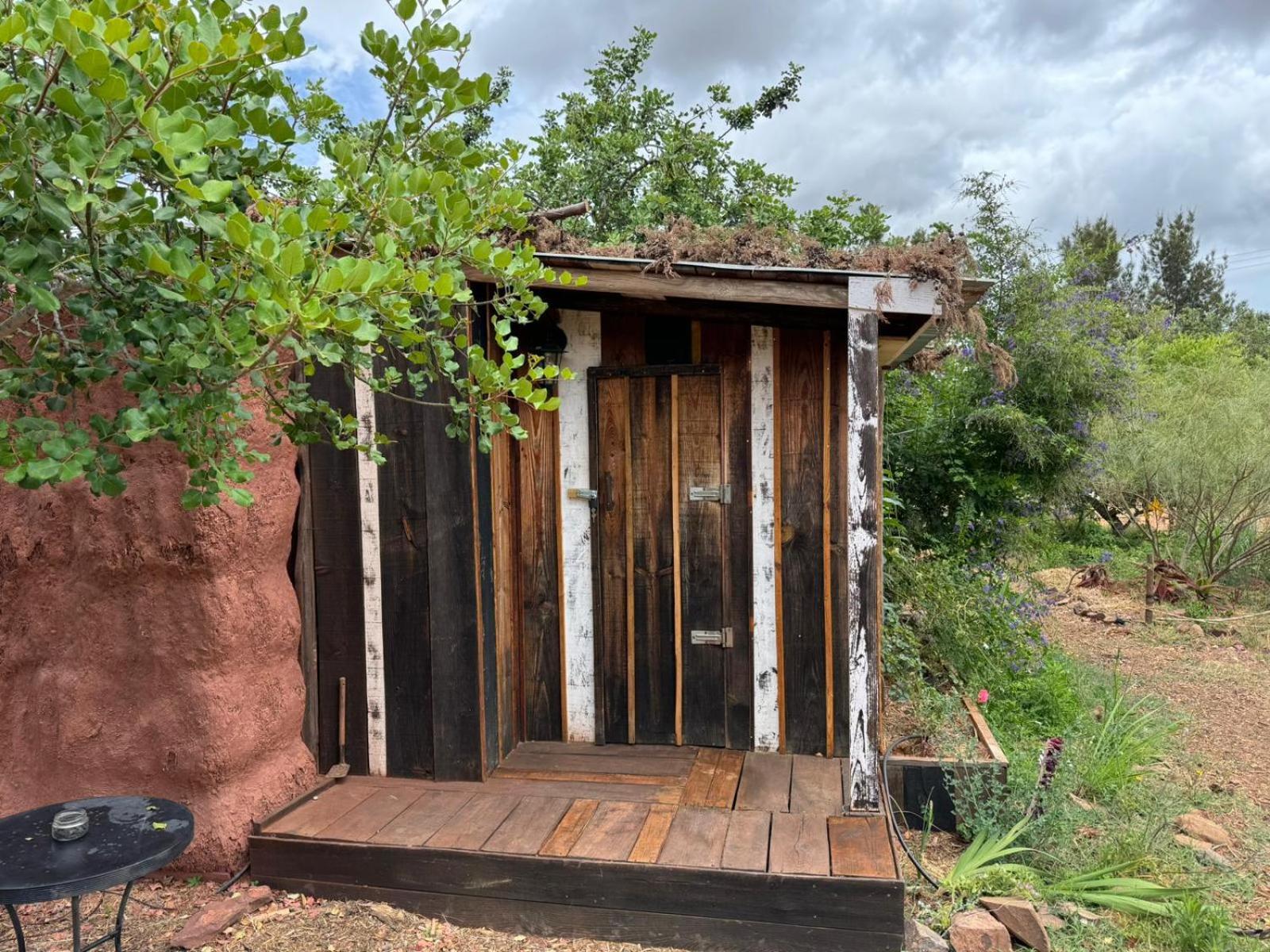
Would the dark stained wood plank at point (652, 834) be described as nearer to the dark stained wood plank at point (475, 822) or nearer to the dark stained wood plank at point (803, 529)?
the dark stained wood plank at point (475, 822)

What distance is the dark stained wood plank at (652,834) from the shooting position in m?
2.89

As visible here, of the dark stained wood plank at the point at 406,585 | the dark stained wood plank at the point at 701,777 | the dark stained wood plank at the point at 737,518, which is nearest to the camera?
the dark stained wood plank at the point at 701,777

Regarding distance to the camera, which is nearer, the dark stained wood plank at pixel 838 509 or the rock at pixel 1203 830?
the dark stained wood plank at pixel 838 509

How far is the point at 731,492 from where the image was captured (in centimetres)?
393

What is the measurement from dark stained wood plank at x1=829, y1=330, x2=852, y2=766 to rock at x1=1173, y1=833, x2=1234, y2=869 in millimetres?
1591

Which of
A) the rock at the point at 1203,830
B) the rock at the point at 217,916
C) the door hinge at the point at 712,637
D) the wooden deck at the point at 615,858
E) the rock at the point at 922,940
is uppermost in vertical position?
the door hinge at the point at 712,637

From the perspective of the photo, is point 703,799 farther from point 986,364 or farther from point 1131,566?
point 1131,566

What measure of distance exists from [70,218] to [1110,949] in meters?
3.71

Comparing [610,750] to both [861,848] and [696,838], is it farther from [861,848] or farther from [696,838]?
[861,848]

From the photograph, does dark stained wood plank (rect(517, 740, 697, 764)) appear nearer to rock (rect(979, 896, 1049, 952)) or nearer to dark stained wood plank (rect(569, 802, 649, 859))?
dark stained wood plank (rect(569, 802, 649, 859))

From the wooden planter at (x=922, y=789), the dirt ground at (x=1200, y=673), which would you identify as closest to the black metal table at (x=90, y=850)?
the wooden planter at (x=922, y=789)

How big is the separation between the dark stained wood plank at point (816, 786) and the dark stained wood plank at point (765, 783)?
0.10 feet

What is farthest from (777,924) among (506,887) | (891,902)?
(506,887)

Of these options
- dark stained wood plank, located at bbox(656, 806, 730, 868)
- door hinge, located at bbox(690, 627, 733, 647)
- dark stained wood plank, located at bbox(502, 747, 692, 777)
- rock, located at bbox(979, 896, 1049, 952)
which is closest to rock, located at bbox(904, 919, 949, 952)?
rock, located at bbox(979, 896, 1049, 952)
